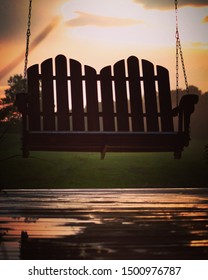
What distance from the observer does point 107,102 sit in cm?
364

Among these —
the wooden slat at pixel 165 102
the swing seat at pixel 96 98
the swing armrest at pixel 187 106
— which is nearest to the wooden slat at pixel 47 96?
the swing seat at pixel 96 98

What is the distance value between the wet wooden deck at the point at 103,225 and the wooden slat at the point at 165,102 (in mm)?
639

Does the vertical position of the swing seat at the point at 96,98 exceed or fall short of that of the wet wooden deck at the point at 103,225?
it exceeds it

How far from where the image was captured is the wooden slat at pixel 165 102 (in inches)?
147

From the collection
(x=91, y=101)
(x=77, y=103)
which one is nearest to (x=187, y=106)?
(x=91, y=101)

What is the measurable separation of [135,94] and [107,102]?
283mm

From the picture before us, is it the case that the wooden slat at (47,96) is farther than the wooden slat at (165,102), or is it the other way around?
the wooden slat at (165,102)

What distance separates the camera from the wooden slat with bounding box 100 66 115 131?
362 cm

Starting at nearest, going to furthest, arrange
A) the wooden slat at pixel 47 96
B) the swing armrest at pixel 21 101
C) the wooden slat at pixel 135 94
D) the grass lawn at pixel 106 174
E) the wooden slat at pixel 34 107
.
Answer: the swing armrest at pixel 21 101
the wooden slat at pixel 34 107
the wooden slat at pixel 47 96
the wooden slat at pixel 135 94
the grass lawn at pixel 106 174

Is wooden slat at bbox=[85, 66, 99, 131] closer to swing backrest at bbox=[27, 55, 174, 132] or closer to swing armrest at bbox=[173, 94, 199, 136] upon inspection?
swing backrest at bbox=[27, 55, 174, 132]

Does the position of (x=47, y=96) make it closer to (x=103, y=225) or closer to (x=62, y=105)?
(x=62, y=105)

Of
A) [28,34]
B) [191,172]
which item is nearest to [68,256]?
[28,34]

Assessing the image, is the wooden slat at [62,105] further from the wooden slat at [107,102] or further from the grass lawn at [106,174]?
the grass lawn at [106,174]
